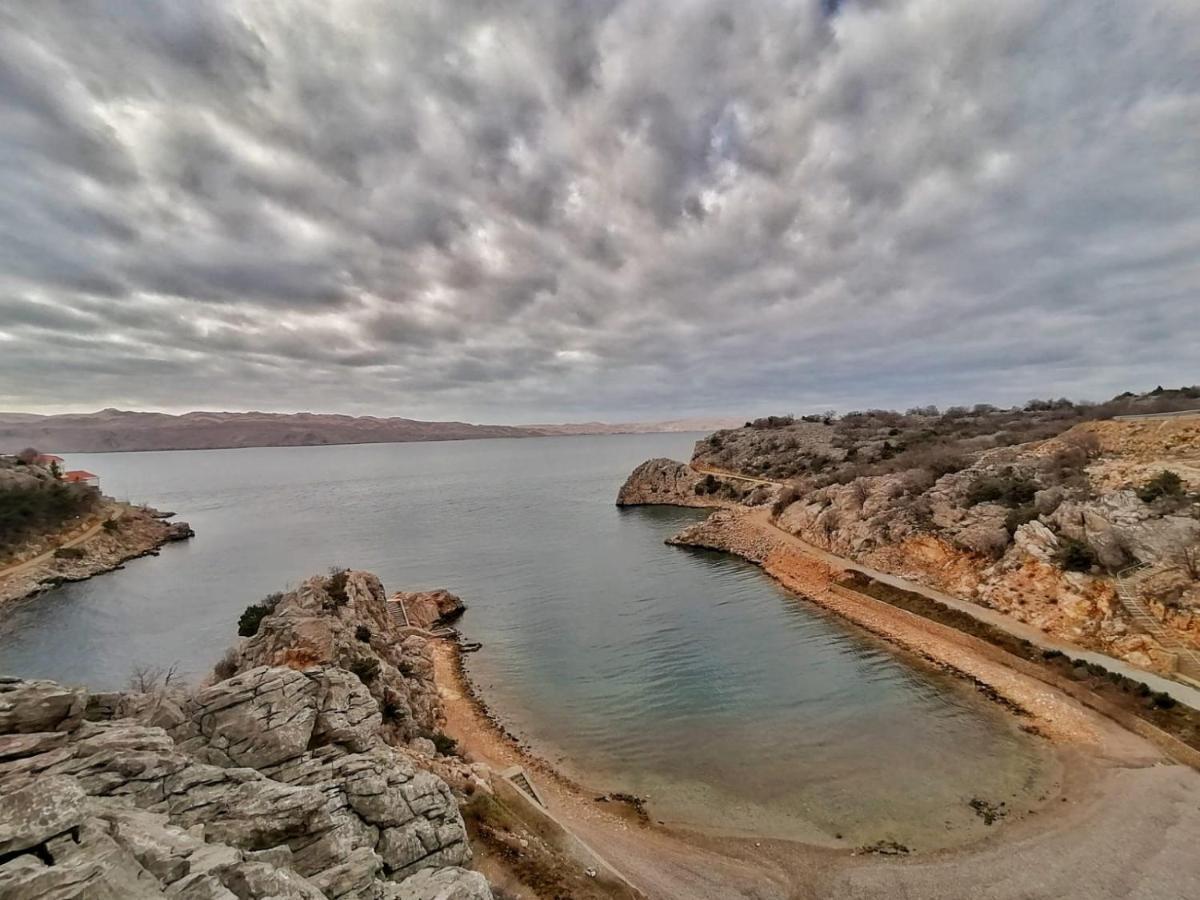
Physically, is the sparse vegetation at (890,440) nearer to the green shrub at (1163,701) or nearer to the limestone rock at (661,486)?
the limestone rock at (661,486)

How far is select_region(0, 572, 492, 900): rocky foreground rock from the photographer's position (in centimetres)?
727

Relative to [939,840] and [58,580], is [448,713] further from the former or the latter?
[58,580]

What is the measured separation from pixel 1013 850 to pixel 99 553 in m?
84.4

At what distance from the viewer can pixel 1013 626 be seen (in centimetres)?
3180

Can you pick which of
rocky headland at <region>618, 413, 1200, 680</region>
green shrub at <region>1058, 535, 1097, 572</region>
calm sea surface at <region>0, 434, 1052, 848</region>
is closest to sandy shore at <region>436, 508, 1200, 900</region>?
calm sea surface at <region>0, 434, 1052, 848</region>

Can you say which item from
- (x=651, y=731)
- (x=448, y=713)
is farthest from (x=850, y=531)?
(x=448, y=713)

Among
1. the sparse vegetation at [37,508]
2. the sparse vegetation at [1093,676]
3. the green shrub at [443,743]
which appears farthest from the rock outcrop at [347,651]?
the sparse vegetation at [37,508]

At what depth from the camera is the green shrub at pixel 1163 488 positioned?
31719mm

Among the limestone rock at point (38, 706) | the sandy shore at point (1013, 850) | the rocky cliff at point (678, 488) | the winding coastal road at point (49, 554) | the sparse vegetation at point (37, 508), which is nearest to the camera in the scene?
the limestone rock at point (38, 706)

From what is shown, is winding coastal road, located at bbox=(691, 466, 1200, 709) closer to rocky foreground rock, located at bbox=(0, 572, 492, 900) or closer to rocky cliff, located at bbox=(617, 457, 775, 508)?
rocky foreground rock, located at bbox=(0, 572, 492, 900)

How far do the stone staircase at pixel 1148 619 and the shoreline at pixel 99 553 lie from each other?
81921 mm

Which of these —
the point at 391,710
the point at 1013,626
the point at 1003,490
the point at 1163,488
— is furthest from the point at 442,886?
the point at 1003,490

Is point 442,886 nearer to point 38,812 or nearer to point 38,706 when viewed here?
point 38,812

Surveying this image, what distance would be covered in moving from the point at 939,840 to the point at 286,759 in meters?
19.9
